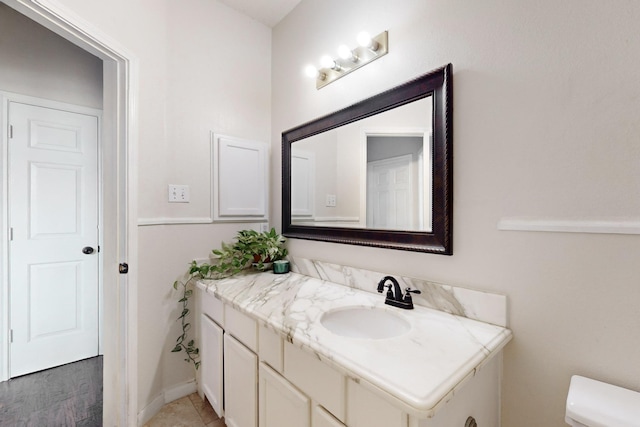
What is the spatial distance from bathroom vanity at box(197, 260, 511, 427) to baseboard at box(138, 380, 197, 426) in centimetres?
23

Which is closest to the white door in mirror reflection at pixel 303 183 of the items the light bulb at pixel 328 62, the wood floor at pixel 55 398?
the light bulb at pixel 328 62

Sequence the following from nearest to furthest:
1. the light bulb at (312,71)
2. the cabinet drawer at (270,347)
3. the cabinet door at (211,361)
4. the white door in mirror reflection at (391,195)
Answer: the cabinet drawer at (270,347), the white door in mirror reflection at (391,195), the cabinet door at (211,361), the light bulb at (312,71)

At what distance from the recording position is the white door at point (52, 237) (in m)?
1.97

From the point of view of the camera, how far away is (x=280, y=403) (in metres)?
1.03

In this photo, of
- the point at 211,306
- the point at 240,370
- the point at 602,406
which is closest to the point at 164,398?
the point at 211,306

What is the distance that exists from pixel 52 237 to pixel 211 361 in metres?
1.68

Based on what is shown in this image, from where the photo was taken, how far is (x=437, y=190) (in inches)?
45.1

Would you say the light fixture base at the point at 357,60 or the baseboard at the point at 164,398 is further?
the baseboard at the point at 164,398

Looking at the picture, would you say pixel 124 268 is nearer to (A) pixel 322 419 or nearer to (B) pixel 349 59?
(A) pixel 322 419

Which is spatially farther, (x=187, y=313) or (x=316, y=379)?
(x=187, y=313)

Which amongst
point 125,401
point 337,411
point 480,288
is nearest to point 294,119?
point 480,288

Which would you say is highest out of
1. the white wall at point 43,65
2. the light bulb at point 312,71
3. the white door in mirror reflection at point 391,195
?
the white wall at point 43,65

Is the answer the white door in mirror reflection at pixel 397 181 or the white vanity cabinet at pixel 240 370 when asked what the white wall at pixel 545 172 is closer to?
the white door in mirror reflection at pixel 397 181

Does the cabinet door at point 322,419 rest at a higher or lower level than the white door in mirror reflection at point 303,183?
lower
